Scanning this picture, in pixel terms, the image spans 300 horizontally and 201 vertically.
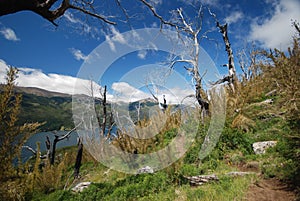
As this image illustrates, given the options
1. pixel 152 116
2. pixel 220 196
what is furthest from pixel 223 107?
pixel 220 196

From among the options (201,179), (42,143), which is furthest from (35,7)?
(42,143)

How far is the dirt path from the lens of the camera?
3.05m

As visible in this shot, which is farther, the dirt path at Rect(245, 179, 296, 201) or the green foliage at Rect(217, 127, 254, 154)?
the green foliage at Rect(217, 127, 254, 154)

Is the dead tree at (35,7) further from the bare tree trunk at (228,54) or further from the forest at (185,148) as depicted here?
the bare tree trunk at (228,54)

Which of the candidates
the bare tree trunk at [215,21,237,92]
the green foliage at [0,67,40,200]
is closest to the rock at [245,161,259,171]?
the green foliage at [0,67,40,200]

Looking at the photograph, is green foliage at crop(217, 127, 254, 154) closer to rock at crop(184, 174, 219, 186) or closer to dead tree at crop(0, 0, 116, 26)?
rock at crop(184, 174, 219, 186)

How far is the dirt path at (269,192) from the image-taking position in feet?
10.00

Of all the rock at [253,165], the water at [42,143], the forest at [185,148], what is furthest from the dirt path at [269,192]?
the water at [42,143]

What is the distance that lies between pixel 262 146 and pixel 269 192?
2.73m

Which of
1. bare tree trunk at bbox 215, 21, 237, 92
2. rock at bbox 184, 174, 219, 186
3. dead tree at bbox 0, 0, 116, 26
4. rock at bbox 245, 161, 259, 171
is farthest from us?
bare tree trunk at bbox 215, 21, 237, 92

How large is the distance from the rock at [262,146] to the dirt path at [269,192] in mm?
1987

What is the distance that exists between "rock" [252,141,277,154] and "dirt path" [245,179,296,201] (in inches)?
78.2

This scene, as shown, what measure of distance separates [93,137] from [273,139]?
6.36 metres

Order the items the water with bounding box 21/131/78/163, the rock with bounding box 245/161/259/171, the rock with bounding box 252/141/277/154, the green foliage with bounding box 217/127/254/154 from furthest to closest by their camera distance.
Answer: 1. the water with bounding box 21/131/78/163
2. the green foliage with bounding box 217/127/254/154
3. the rock with bounding box 252/141/277/154
4. the rock with bounding box 245/161/259/171
